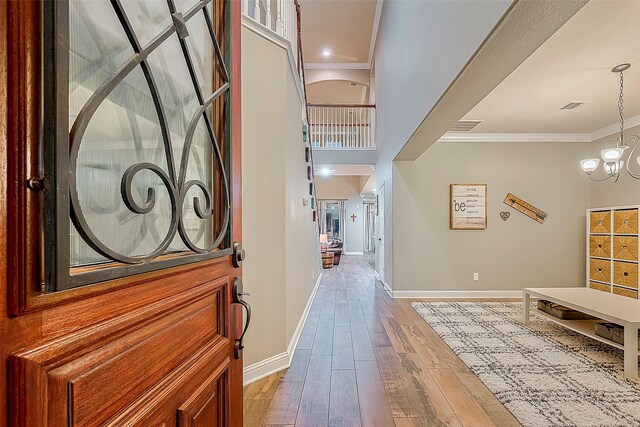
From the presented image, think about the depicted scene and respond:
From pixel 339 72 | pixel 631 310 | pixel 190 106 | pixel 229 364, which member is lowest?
pixel 631 310

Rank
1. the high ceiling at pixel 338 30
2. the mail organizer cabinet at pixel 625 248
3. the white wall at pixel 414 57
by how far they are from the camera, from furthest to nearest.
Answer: the high ceiling at pixel 338 30
the mail organizer cabinet at pixel 625 248
the white wall at pixel 414 57

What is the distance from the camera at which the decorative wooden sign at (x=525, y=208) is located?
5535mm

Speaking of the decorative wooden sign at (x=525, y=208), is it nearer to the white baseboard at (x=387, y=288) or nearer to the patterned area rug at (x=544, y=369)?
the patterned area rug at (x=544, y=369)

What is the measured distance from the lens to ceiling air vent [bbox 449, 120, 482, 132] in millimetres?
4820

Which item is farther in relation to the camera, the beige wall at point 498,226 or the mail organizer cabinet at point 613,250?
the beige wall at point 498,226

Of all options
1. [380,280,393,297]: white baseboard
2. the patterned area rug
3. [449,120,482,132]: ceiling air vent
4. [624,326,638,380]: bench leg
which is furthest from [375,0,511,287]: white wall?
[624,326,638,380]: bench leg

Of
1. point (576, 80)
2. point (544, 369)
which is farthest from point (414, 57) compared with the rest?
point (544, 369)

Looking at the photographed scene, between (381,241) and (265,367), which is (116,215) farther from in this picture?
(381,241)

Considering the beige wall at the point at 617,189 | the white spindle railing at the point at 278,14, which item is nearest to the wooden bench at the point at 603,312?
the beige wall at the point at 617,189

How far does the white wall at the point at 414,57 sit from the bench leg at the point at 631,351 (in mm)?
2314

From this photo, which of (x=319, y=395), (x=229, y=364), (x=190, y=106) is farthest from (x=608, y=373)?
(x=190, y=106)

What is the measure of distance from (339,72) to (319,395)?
8526 mm

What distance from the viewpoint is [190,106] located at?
0.88m

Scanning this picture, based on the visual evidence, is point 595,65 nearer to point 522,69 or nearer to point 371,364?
point 522,69
